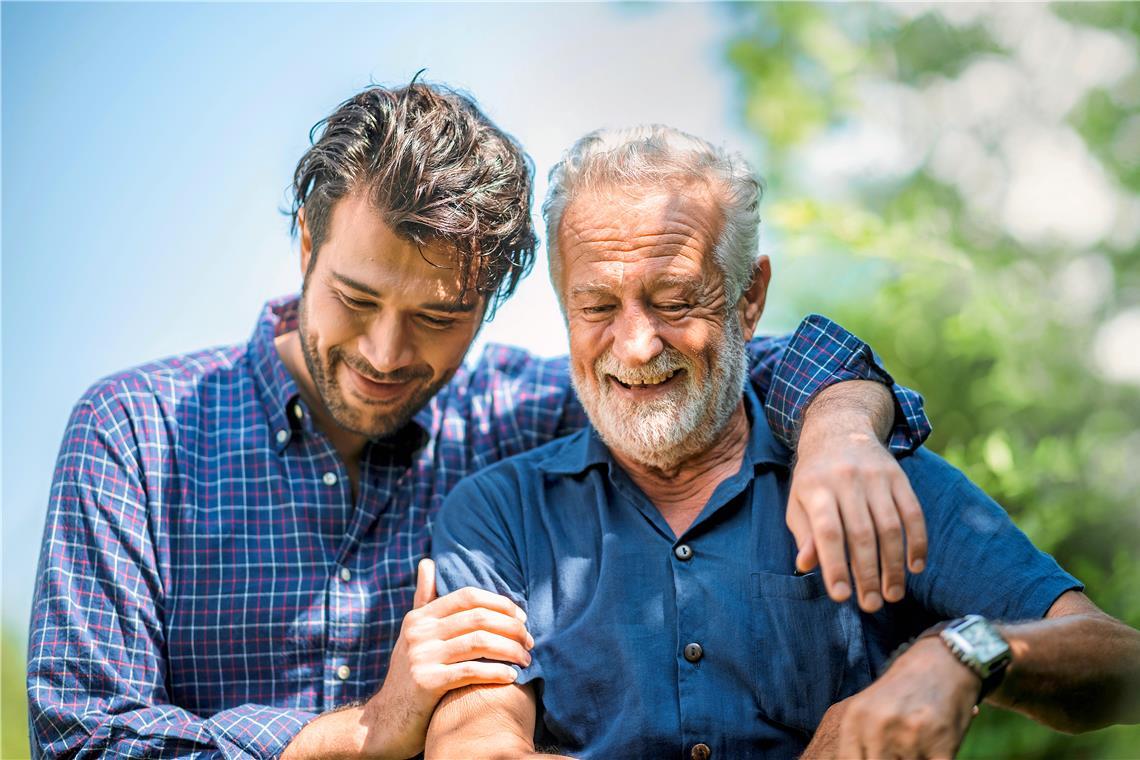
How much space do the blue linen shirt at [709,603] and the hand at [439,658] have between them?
0.10 meters

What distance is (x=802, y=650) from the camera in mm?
2322

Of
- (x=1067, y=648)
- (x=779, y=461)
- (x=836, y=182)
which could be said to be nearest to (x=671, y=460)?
(x=779, y=461)

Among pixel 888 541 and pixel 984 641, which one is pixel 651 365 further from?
pixel 984 641

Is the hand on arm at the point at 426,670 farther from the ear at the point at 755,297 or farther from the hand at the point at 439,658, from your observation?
the ear at the point at 755,297

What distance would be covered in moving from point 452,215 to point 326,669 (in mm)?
1225

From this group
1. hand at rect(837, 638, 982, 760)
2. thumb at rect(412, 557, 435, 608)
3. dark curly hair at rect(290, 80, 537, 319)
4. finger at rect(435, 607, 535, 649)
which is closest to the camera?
hand at rect(837, 638, 982, 760)

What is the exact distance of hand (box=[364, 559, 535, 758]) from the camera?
224cm

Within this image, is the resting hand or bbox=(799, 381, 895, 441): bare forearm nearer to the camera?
the resting hand

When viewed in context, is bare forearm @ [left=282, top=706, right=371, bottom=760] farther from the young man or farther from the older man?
the older man

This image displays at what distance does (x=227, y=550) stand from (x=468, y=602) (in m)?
0.80

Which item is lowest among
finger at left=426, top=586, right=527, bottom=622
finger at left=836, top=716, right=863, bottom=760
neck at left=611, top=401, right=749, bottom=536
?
finger at left=836, top=716, right=863, bottom=760

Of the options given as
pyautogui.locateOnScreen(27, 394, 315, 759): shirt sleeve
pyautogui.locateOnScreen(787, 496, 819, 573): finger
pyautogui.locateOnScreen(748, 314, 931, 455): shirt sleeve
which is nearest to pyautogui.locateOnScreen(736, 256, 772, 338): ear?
pyautogui.locateOnScreen(748, 314, 931, 455): shirt sleeve

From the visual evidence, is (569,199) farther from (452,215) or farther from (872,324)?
(872,324)

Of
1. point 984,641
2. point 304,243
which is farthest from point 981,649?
point 304,243
